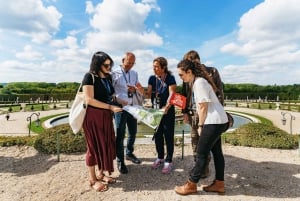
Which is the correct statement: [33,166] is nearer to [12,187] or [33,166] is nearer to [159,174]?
[12,187]

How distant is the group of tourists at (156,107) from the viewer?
323 centimetres

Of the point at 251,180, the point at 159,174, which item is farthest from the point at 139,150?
the point at 251,180

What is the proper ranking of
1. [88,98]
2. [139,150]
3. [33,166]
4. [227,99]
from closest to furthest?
[88,98] < [33,166] < [139,150] < [227,99]

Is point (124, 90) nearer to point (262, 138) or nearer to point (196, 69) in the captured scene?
point (196, 69)

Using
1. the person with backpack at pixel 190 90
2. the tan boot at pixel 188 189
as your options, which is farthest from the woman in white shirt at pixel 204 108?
the person with backpack at pixel 190 90

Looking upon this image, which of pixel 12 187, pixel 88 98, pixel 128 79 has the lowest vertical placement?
pixel 12 187

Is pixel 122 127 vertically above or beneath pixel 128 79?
beneath

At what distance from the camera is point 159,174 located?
4363mm

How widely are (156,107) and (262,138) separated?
3580 mm

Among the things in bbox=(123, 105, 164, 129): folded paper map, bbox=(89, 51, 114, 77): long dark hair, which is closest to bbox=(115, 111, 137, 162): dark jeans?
bbox=(123, 105, 164, 129): folded paper map

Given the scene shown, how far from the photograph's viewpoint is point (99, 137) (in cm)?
361

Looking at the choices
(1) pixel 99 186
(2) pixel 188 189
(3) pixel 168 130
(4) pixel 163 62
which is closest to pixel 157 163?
(3) pixel 168 130

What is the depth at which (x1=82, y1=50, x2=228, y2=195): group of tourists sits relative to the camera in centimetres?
323

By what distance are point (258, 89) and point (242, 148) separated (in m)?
46.5
